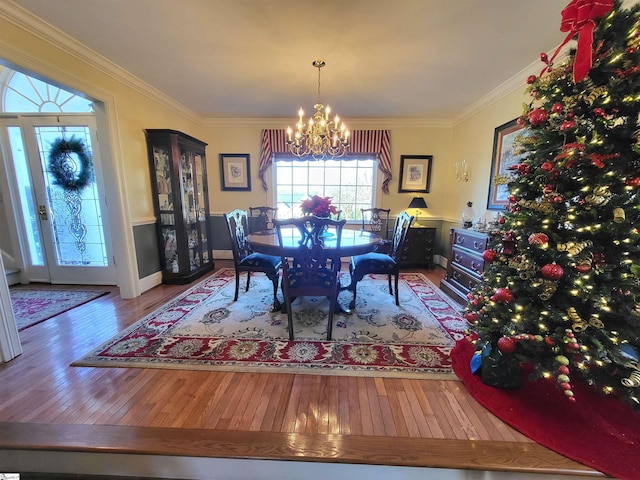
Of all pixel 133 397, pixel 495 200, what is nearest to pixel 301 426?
pixel 133 397

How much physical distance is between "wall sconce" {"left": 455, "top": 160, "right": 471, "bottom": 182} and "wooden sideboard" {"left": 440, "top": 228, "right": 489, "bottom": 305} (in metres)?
1.20

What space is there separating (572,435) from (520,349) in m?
0.40

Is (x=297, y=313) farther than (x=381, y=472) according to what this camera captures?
Yes

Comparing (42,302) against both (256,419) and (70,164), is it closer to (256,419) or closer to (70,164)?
(70,164)

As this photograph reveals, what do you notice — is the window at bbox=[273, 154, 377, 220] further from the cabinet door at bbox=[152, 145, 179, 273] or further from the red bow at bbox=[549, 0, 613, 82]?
the red bow at bbox=[549, 0, 613, 82]

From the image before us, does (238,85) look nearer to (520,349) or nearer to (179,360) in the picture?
(179,360)

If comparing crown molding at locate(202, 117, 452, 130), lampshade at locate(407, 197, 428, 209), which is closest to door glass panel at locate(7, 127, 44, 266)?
crown molding at locate(202, 117, 452, 130)

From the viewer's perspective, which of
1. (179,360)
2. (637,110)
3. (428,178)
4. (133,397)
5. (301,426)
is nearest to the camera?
(637,110)

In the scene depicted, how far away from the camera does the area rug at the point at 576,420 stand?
3.57 ft

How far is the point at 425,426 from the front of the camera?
1.28 metres

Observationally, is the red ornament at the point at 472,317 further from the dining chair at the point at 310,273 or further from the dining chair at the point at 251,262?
the dining chair at the point at 251,262

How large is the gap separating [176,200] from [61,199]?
1357 millimetres

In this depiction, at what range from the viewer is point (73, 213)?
312 cm

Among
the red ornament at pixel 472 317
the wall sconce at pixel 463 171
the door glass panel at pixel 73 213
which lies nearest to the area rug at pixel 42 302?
the door glass panel at pixel 73 213
